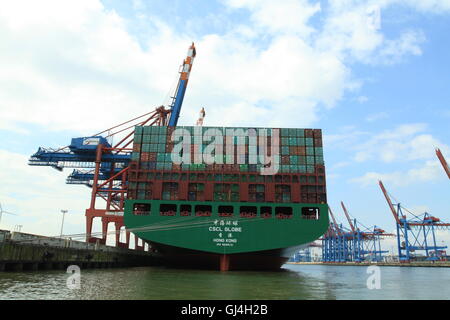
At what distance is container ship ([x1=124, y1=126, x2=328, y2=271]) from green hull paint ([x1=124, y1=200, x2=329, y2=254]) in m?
0.09

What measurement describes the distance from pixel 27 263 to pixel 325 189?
28.7m

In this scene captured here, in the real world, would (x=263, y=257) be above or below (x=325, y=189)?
below

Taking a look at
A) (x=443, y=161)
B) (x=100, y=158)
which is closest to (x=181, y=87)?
(x=100, y=158)

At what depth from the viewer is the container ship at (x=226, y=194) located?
33.2 meters

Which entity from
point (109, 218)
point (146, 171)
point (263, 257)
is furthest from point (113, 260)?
point (263, 257)

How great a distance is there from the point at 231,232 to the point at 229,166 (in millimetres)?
8386

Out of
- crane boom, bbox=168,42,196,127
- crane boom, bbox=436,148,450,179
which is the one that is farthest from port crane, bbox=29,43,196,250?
crane boom, bbox=436,148,450,179

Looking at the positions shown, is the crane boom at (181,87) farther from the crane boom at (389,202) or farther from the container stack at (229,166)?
the crane boom at (389,202)

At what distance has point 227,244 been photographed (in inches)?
1289

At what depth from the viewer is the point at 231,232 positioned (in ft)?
108

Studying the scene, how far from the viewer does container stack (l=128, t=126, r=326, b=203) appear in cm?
3728

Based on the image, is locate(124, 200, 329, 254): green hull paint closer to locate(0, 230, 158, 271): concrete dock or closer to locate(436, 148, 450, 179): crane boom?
locate(0, 230, 158, 271): concrete dock
